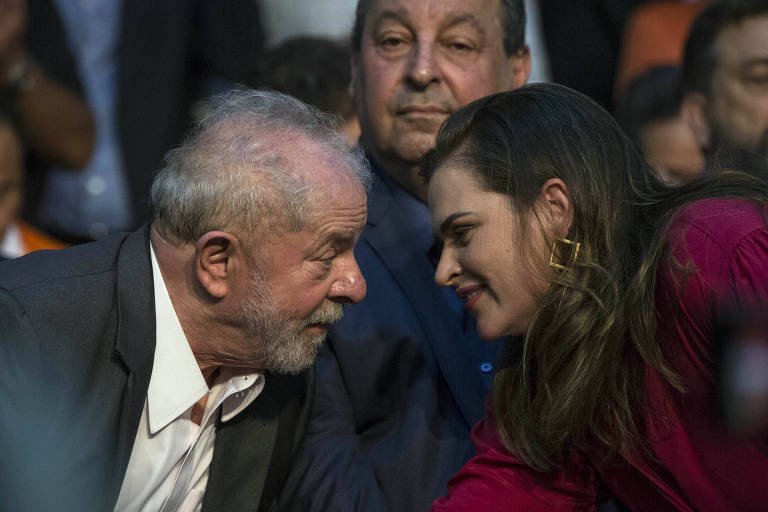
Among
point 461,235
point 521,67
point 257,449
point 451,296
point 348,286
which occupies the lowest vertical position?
point 257,449

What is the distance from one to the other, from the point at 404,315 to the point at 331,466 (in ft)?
1.76

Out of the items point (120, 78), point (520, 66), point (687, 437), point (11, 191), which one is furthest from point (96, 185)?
point (687, 437)

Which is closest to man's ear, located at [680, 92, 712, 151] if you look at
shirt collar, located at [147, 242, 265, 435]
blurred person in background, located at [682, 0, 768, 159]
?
blurred person in background, located at [682, 0, 768, 159]

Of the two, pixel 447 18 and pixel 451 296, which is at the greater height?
pixel 447 18

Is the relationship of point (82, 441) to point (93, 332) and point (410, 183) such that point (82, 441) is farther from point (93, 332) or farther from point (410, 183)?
point (410, 183)

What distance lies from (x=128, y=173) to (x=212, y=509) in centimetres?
204

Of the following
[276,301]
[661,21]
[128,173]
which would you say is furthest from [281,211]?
[661,21]

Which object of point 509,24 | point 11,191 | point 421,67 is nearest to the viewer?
point 421,67

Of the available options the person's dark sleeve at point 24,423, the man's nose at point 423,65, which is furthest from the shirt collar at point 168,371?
the man's nose at point 423,65

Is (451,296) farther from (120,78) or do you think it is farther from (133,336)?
(120,78)

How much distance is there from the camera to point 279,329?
2.78m

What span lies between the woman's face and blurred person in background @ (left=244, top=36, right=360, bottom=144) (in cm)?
177

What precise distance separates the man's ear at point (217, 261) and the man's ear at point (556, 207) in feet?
2.56

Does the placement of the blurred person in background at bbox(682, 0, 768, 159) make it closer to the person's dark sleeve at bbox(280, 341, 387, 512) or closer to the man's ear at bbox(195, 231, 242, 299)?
the person's dark sleeve at bbox(280, 341, 387, 512)
